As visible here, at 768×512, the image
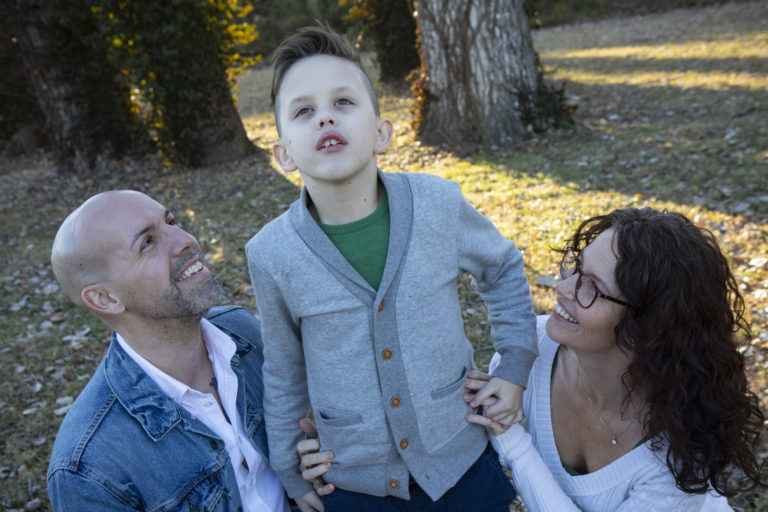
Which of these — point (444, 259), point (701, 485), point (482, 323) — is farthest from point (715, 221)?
point (444, 259)

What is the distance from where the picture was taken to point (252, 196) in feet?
27.4

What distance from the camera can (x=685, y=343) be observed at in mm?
1991

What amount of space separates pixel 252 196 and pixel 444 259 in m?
6.72

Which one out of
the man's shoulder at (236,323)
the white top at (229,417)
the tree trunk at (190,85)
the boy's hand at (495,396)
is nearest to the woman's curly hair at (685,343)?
the boy's hand at (495,396)

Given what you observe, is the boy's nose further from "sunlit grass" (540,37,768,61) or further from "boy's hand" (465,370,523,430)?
"sunlit grass" (540,37,768,61)

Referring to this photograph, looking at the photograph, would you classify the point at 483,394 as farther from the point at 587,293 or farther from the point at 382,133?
the point at 382,133

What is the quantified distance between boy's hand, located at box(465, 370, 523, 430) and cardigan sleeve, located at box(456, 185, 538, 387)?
39 millimetres

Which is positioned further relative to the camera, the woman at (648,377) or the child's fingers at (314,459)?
the child's fingers at (314,459)

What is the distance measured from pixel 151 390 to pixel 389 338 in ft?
3.30

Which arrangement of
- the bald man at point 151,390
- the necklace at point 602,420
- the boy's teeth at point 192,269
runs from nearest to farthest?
the bald man at point 151,390 < the necklace at point 602,420 < the boy's teeth at point 192,269

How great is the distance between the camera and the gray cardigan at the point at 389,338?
1998 mm

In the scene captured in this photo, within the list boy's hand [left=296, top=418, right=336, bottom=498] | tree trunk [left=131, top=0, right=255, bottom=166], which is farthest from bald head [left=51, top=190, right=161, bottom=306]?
tree trunk [left=131, top=0, right=255, bottom=166]

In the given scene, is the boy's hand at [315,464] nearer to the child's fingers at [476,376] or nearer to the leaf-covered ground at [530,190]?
the child's fingers at [476,376]

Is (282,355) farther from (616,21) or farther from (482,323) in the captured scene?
(616,21)
